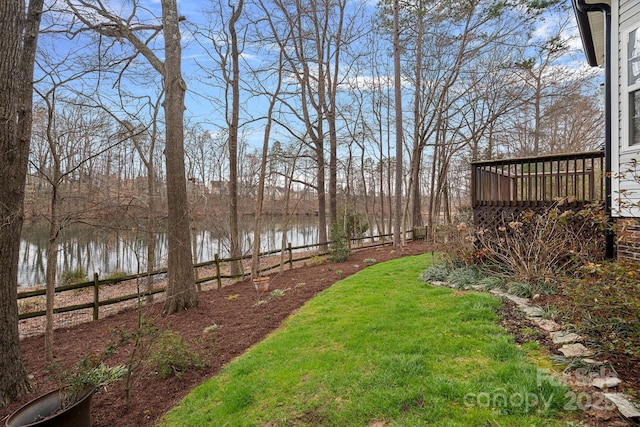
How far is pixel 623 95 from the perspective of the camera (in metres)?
4.30

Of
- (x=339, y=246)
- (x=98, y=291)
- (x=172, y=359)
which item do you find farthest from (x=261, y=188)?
(x=172, y=359)

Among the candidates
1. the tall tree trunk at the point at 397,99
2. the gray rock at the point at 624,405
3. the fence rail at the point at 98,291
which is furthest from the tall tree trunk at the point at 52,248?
the tall tree trunk at the point at 397,99

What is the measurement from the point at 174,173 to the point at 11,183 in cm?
251

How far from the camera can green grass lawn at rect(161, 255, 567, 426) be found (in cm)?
213

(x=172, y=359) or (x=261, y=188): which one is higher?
(x=261, y=188)

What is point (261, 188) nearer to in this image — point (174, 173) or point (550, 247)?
point (174, 173)

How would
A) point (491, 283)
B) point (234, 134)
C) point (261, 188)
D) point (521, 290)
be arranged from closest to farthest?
point (521, 290) < point (491, 283) < point (261, 188) < point (234, 134)

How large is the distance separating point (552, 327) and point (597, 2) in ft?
16.7

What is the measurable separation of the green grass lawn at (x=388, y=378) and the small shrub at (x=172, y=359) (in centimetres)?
43

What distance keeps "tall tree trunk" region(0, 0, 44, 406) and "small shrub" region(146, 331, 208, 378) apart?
123cm

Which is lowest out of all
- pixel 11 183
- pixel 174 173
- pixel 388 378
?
pixel 388 378

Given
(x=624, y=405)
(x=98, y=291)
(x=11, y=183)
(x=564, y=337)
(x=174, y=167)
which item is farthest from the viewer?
(x=98, y=291)

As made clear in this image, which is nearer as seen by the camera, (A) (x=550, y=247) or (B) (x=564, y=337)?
(B) (x=564, y=337)

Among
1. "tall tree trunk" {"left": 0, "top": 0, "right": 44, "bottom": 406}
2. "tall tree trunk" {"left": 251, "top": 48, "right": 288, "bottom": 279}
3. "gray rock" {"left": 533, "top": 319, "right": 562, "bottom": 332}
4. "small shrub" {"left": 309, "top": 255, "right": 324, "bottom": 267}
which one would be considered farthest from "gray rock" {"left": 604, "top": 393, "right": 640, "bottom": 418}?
"small shrub" {"left": 309, "top": 255, "right": 324, "bottom": 267}
